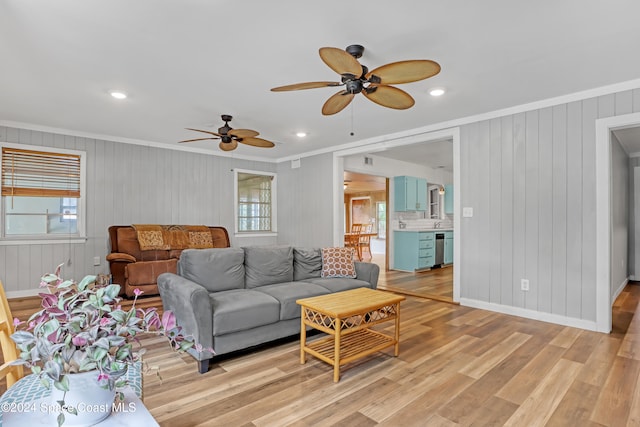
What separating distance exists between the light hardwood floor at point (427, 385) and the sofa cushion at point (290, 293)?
323 millimetres

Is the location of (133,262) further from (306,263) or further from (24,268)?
(306,263)

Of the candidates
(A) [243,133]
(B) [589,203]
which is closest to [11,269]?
(A) [243,133]

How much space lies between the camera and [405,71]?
2275 mm

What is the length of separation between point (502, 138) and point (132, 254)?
533 centimetres

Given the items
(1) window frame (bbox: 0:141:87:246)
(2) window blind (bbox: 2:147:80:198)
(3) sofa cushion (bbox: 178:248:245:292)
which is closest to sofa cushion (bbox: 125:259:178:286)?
(1) window frame (bbox: 0:141:87:246)

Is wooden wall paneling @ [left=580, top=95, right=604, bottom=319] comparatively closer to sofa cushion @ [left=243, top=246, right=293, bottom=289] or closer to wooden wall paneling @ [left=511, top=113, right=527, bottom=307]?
wooden wall paneling @ [left=511, top=113, right=527, bottom=307]

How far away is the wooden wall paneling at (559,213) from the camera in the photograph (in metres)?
3.61

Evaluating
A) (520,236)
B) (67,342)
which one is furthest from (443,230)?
(67,342)

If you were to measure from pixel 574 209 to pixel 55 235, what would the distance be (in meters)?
6.72

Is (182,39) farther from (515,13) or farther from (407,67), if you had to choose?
(515,13)

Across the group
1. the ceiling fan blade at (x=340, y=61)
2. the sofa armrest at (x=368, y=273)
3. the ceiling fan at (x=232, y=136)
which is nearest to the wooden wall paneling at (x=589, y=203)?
the sofa armrest at (x=368, y=273)

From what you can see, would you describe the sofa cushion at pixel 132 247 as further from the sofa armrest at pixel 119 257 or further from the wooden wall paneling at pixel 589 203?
the wooden wall paneling at pixel 589 203

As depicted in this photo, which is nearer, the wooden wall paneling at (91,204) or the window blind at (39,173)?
the window blind at (39,173)

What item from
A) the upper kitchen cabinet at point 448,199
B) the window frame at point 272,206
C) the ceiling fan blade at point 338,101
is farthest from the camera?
the upper kitchen cabinet at point 448,199
